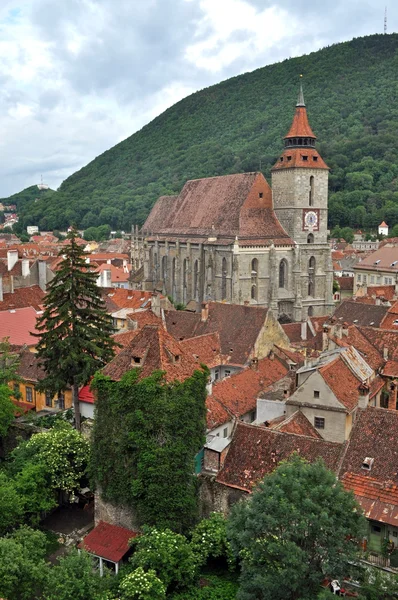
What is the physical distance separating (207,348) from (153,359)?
60.6 ft

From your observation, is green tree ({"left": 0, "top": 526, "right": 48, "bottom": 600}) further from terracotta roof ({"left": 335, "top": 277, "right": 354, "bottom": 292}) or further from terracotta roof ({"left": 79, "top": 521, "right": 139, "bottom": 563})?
terracotta roof ({"left": 335, "top": 277, "right": 354, "bottom": 292})

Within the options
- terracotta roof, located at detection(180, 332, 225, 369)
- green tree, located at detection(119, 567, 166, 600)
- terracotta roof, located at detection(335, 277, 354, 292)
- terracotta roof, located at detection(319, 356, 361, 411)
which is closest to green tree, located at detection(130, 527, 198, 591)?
green tree, located at detection(119, 567, 166, 600)

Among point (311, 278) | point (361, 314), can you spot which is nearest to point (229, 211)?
point (311, 278)

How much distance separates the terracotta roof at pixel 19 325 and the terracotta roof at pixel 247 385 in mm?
16534

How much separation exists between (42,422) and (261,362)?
15.5 metres

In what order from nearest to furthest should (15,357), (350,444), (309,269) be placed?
(350,444) < (15,357) < (309,269)

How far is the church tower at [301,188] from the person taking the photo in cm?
7375

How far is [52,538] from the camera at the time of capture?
1163 inches

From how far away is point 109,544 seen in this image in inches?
1064

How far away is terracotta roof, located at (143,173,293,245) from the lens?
7375cm

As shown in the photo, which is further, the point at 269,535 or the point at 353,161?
the point at 353,161

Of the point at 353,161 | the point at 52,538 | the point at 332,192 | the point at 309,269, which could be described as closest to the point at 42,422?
the point at 52,538

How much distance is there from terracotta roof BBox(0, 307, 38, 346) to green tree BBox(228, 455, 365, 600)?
29123mm

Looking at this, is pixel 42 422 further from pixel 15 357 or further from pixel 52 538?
pixel 52 538
